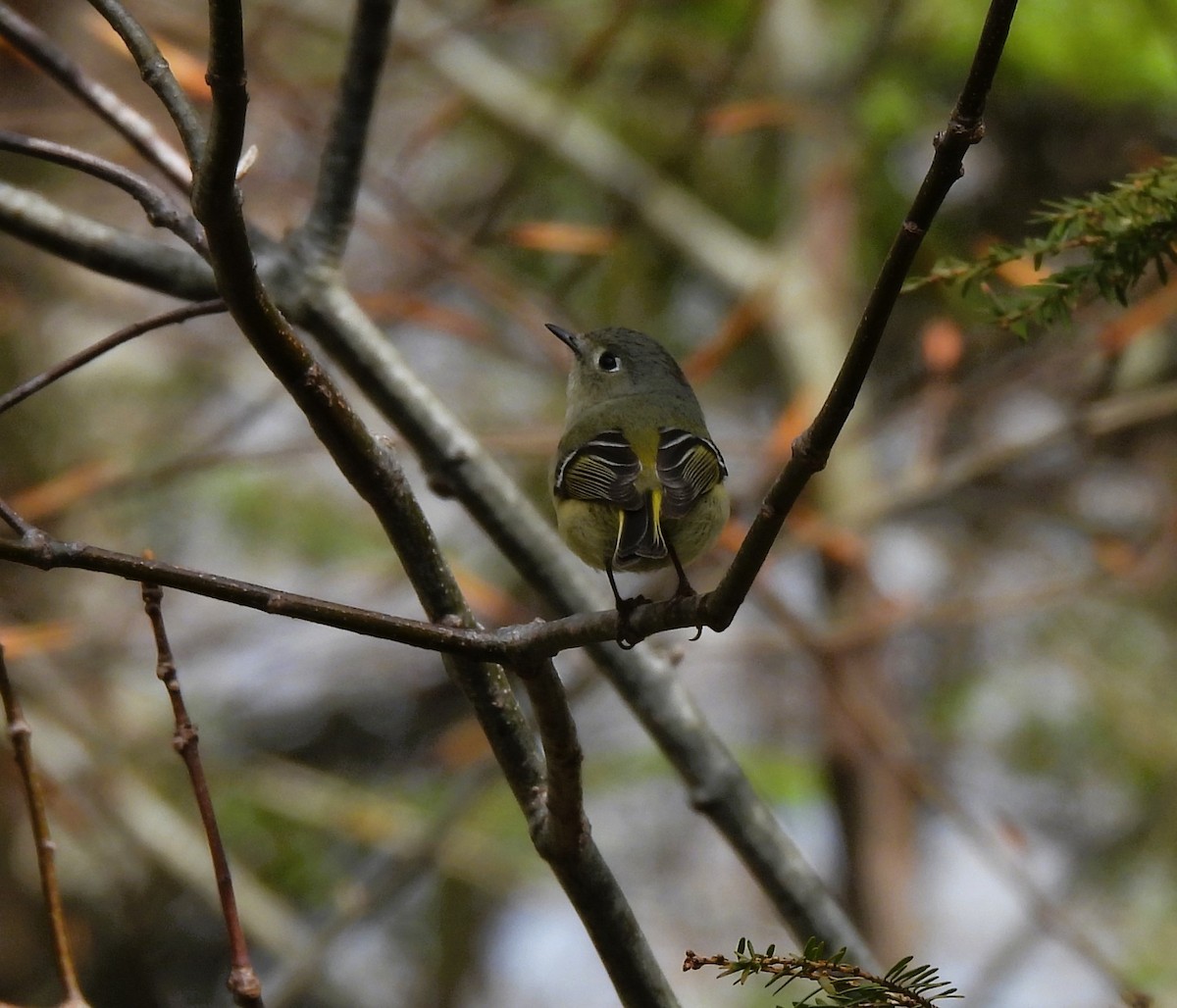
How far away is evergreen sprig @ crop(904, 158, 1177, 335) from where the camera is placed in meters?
1.40

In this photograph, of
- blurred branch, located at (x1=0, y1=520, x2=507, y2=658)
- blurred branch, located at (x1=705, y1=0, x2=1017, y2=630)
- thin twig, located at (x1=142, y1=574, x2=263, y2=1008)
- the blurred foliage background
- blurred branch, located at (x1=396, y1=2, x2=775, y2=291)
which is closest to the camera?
blurred branch, located at (x1=705, y1=0, x2=1017, y2=630)

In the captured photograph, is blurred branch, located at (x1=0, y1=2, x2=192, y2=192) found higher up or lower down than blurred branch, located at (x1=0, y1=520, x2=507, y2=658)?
higher up

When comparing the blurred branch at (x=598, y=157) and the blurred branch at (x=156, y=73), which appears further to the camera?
the blurred branch at (x=598, y=157)

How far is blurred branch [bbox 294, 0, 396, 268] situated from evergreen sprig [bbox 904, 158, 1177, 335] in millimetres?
1177

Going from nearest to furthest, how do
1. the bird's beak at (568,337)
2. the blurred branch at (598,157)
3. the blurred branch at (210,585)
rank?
the blurred branch at (210,585)
the bird's beak at (568,337)
the blurred branch at (598,157)

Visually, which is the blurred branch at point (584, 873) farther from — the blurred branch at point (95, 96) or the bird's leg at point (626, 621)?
the blurred branch at point (95, 96)

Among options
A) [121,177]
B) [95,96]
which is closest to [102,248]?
[95,96]

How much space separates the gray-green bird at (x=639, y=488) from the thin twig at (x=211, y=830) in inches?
29.5

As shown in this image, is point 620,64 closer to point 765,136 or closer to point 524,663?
point 765,136

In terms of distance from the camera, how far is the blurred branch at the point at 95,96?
7.66 ft

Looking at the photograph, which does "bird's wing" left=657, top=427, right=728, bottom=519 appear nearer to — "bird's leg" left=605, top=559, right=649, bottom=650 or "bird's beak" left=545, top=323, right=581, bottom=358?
"bird's leg" left=605, top=559, right=649, bottom=650

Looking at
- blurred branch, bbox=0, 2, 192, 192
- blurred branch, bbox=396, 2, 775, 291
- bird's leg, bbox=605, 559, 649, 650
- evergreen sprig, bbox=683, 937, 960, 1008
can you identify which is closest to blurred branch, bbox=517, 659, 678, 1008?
bird's leg, bbox=605, 559, 649, 650

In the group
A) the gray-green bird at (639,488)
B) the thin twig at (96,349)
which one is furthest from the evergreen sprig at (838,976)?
the thin twig at (96,349)

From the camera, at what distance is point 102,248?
2.20m
